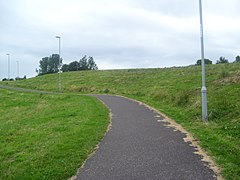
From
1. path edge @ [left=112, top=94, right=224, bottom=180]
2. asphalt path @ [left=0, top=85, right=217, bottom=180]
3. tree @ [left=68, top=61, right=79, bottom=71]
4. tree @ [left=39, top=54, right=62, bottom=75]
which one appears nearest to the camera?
asphalt path @ [left=0, top=85, right=217, bottom=180]

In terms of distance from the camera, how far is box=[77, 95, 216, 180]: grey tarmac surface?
634cm

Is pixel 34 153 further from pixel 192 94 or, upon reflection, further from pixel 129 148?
pixel 192 94

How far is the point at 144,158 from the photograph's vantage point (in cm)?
754

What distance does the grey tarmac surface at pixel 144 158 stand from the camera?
6.34 meters

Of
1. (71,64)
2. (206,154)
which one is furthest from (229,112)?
(71,64)

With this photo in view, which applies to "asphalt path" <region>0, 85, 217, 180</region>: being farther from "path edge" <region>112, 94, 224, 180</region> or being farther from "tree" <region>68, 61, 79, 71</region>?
"tree" <region>68, 61, 79, 71</region>

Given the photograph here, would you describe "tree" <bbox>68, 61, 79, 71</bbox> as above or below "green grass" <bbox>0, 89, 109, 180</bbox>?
above

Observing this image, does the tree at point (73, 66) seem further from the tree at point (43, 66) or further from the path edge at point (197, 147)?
the path edge at point (197, 147)

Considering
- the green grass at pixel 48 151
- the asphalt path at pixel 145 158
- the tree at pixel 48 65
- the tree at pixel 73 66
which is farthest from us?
the tree at pixel 48 65

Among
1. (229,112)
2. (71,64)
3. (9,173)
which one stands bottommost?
(9,173)

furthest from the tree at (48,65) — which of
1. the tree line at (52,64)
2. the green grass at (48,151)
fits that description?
the green grass at (48,151)

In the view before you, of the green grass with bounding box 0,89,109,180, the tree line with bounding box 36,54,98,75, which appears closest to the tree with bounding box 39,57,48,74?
the tree line with bounding box 36,54,98,75

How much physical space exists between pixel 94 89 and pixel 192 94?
25.9 meters

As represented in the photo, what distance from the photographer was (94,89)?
4447 centimetres
